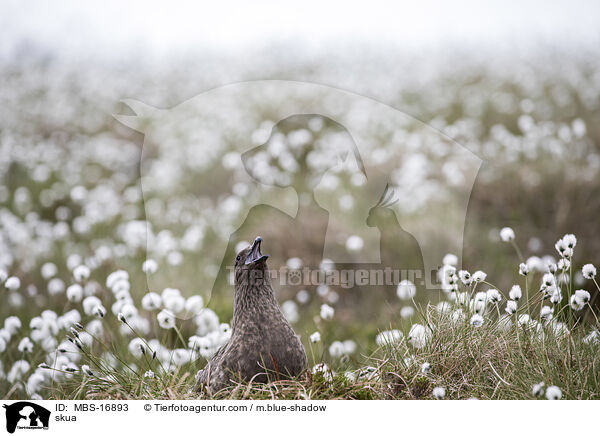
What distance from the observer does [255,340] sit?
1.95 meters

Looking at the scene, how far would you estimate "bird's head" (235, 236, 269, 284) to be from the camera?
1938mm

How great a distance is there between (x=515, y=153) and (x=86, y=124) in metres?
4.75

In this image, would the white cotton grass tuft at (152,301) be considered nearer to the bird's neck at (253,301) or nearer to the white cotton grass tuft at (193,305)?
the white cotton grass tuft at (193,305)

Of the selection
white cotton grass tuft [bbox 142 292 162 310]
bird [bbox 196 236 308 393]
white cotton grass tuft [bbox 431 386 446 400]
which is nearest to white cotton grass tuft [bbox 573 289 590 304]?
white cotton grass tuft [bbox 431 386 446 400]

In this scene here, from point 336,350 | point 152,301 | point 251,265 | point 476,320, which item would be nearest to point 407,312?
point 336,350

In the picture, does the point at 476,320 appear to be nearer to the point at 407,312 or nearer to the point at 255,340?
the point at 407,312

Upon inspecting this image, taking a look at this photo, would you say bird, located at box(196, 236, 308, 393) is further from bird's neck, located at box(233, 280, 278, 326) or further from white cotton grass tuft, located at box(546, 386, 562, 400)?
white cotton grass tuft, located at box(546, 386, 562, 400)

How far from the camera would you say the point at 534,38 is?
4.37m

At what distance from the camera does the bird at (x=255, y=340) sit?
1946 mm

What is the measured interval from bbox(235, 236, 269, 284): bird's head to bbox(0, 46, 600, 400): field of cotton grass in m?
0.41
